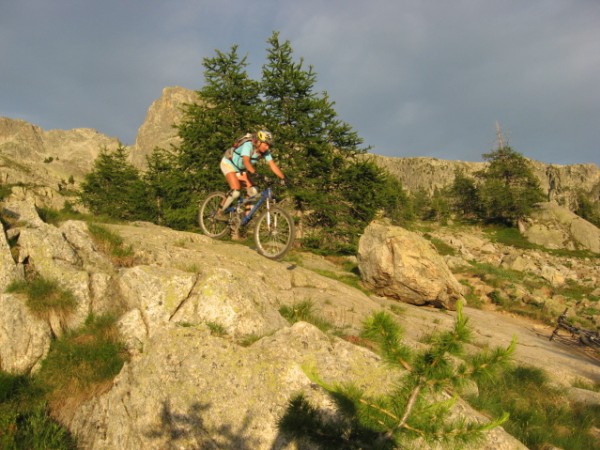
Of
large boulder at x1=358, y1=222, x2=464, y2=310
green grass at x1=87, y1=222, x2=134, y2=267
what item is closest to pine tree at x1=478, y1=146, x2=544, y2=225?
large boulder at x1=358, y1=222, x2=464, y2=310

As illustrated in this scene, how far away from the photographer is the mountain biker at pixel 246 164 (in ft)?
30.2

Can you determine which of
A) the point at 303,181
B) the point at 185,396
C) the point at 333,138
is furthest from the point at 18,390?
the point at 333,138

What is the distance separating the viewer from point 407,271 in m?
13.2

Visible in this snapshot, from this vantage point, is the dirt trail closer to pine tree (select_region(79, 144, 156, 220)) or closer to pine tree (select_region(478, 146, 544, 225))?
pine tree (select_region(79, 144, 156, 220))

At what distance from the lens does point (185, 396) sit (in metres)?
4.28

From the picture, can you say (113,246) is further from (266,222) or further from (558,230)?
(558,230)

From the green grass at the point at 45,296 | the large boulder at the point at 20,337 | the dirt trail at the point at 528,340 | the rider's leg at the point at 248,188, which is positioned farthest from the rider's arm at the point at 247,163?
the large boulder at the point at 20,337

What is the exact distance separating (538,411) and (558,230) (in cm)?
4458

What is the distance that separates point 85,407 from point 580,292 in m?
26.7

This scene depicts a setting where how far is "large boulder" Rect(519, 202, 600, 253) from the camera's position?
39812 mm

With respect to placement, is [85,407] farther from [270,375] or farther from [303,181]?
[303,181]

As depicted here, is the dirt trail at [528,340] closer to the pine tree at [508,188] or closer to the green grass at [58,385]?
the green grass at [58,385]

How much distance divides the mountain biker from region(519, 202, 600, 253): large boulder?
139 feet

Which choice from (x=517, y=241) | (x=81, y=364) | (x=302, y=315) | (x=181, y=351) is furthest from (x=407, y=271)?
(x=517, y=241)
